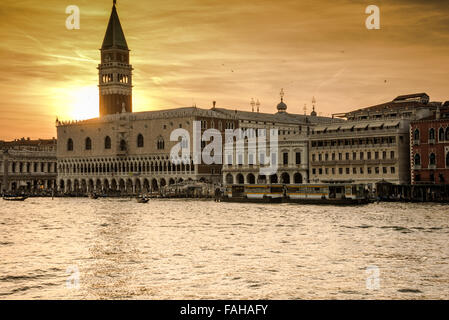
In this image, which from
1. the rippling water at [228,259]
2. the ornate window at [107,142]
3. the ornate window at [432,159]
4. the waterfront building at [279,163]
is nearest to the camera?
the rippling water at [228,259]

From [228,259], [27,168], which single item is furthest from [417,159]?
[27,168]

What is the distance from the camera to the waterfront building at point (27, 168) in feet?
396

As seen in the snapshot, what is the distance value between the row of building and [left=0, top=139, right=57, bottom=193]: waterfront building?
19 centimetres


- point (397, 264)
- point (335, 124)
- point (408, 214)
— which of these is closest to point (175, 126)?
point (335, 124)

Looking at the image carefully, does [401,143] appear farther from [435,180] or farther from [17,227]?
[17,227]

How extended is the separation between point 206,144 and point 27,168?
144 feet

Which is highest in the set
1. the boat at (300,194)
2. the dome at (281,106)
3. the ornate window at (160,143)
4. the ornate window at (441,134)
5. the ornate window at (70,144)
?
the dome at (281,106)

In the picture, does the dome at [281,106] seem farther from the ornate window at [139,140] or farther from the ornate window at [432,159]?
the ornate window at [432,159]

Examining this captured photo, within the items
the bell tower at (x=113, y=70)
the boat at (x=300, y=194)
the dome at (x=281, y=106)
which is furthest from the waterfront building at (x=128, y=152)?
the boat at (x=300, y=194)

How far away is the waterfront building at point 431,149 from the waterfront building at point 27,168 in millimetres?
69685

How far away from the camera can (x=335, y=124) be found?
260 ft

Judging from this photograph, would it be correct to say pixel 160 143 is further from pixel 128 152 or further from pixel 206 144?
pixel 206 144

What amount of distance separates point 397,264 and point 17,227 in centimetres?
2748

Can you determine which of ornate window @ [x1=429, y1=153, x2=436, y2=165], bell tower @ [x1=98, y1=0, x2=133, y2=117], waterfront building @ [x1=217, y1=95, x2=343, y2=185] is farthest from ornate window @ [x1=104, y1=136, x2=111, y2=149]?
ornate window @ [x1=429, y1=153, x2=436, y2=165]
